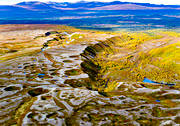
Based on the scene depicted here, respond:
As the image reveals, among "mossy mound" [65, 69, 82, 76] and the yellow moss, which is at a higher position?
"mossy mound" [65, 69, 82, 76]

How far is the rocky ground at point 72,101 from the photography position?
5753cm

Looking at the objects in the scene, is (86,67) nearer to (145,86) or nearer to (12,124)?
(145,86)

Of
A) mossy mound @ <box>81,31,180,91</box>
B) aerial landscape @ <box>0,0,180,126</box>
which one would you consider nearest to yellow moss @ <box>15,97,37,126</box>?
aerial landscape @ <box>0,0,180,126</box>

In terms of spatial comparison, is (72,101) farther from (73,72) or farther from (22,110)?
(73,72)

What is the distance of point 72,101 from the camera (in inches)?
2842

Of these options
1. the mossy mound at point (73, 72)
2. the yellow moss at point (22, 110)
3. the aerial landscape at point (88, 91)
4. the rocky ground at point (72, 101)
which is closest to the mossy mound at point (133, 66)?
the aerial landscape at point (88, 91)

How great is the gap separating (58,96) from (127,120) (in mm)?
37276

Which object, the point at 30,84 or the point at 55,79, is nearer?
the point at 30,84

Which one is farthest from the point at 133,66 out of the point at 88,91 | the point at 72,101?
the point at 72,101

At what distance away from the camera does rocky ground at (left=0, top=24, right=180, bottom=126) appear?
57531 millimetres

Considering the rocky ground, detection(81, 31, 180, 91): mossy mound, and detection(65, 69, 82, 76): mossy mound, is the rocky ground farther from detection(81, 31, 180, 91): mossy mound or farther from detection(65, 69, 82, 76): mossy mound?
detection(81, 31, 180, 91): mossy mound

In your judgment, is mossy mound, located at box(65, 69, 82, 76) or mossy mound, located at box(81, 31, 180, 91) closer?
mossy mound, located at box(65, 69, 82, 76)

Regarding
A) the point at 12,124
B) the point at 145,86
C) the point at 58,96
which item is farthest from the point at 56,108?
the point at 145,86

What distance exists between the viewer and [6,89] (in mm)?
79812
